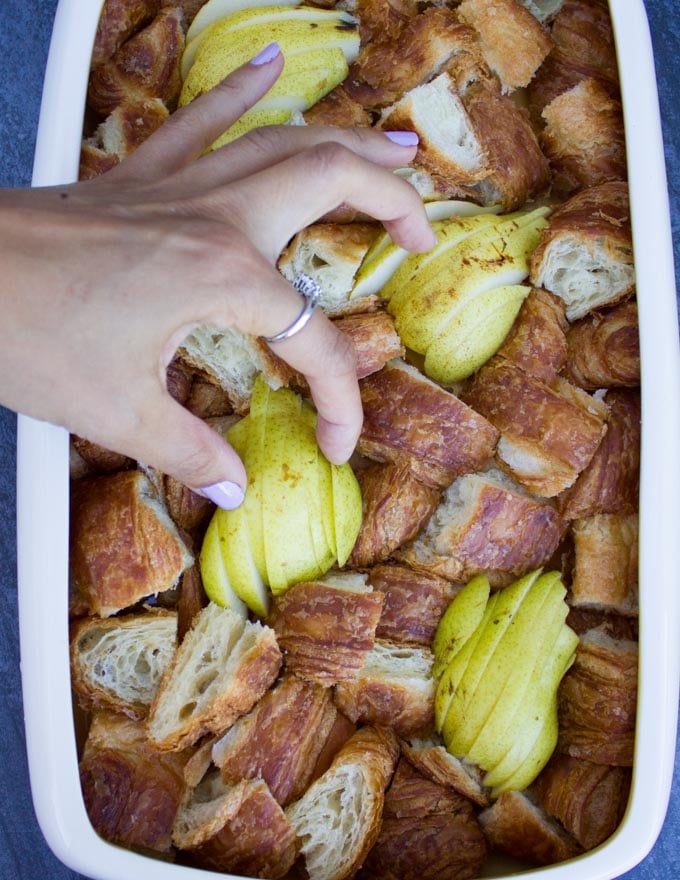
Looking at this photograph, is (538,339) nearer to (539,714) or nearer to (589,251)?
(589,251)

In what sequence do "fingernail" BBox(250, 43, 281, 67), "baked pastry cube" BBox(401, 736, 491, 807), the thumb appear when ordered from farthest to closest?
"baked pastry cube" BBox(401, 736, 491, 807) < "fingernail" BBox(250, 43, 281, 67) < the thumb

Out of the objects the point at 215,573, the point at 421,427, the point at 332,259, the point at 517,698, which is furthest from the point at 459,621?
the point at 332,259

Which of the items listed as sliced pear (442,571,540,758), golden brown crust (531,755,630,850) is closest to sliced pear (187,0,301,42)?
sliced pear (442,571,540,758)

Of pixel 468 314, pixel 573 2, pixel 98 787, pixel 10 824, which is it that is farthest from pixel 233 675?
pixel 573 2

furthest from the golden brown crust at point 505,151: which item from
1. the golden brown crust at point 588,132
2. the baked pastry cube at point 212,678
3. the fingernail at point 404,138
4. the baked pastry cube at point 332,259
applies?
the baked pastry cube at point 212,678

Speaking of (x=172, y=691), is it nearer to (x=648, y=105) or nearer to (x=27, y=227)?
(x=27, y=227)

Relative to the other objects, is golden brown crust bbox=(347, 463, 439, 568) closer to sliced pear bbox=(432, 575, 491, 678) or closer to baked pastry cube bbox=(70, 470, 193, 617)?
sliced pear bbox=(432, 575, 491, 678)
